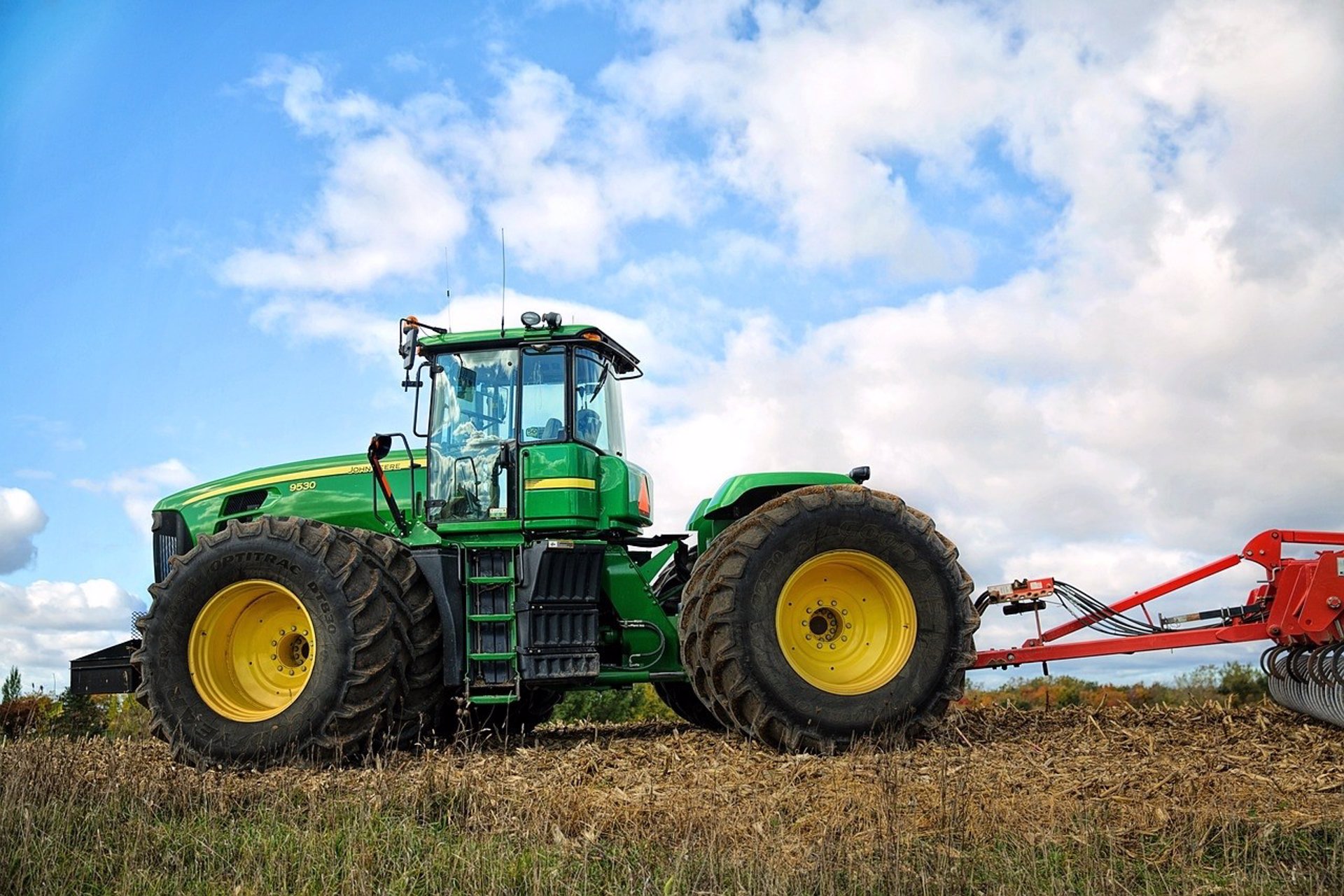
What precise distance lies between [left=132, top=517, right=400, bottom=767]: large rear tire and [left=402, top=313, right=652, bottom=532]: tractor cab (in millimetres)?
1011

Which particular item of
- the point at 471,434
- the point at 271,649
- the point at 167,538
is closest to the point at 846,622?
the point at 471,434

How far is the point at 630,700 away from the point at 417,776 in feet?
28.7

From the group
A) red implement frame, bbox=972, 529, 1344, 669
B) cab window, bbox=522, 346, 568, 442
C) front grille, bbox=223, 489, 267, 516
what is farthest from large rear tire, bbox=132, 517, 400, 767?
red implement frame, bbox=972, 529, 1344, 669

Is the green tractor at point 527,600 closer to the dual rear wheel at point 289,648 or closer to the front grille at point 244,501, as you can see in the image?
the dual rear wheel at point 289,648

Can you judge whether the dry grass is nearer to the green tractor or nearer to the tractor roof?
the green tractor

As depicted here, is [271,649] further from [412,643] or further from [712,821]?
[712,821]

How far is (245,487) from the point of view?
9.66 metres

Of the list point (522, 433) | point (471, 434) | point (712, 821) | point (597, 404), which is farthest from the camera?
point (597, 404)

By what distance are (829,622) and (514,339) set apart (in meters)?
3.22

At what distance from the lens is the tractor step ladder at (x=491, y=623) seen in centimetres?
820

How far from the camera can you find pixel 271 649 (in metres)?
8.46

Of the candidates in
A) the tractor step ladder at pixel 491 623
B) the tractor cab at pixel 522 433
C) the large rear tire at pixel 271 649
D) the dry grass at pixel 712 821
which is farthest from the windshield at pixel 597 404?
the dry grass at pixel 712 821

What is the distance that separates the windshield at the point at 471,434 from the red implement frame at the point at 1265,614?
12.4ft

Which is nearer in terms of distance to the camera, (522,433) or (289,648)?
(289,648)
